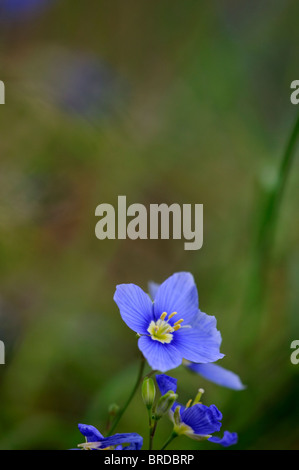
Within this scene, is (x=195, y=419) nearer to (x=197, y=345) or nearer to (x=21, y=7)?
(x=197, y=345)

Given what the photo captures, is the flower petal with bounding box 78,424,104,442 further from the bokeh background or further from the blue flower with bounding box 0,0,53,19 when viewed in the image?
the blue flower with bounding box 0,0,53,19

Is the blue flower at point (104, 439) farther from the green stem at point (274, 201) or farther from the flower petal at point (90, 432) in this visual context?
the green stem at point (274, 201)

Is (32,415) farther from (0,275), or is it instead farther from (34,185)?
(34,185)

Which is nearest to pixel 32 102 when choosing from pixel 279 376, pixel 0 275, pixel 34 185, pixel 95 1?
pixel 34 185

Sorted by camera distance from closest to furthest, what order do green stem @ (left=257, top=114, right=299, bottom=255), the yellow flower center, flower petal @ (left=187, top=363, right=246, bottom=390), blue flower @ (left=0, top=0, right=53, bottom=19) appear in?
the yellow flower center → flower petal @ (left=187, top=363, right=246, bottom=390) → green stem @ (left=257, top=114, right=299, bottom=255) → blue flower @ (left=0, top=0, right=53, bottom=19)

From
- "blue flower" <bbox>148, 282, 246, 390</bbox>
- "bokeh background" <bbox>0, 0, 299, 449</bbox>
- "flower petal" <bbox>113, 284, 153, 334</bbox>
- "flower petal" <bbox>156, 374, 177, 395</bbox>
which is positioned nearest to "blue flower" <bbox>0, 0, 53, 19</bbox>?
"bokeh background" <bbox>0, 0, 299, 449</bbox>

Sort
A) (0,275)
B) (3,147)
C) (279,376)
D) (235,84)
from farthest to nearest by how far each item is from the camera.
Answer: (235,84)
(3,147)
(0,275)
(279,376)
